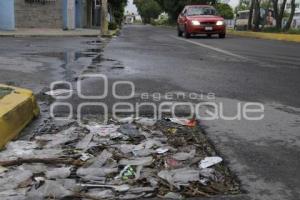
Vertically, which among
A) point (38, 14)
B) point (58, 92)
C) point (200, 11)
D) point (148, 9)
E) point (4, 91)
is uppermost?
point (200, 11)

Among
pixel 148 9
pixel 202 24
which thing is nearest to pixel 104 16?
pixel 202 24

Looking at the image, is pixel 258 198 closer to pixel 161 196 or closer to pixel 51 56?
pixel 161 196

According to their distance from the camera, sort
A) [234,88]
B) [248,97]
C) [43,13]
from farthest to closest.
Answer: [43,13] < [234,88] < [248,97]

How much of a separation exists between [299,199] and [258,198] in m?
0.25

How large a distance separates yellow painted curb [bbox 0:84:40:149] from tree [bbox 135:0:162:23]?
423 ft

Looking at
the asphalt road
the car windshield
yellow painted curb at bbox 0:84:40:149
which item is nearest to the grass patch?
yellow painted curb at bbox 0:84:40:149

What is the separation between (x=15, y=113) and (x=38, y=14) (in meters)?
28.5

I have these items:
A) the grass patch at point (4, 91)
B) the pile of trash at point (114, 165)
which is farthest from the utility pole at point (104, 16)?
the pile of trash at point (114, 165)

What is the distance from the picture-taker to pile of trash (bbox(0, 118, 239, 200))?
3504 millimetres

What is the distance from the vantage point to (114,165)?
3.99m

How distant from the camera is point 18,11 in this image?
105ft

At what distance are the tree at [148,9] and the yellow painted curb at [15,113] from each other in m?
129

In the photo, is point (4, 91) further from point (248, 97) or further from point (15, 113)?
point (248, 97)

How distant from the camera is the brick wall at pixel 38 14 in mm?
32125
